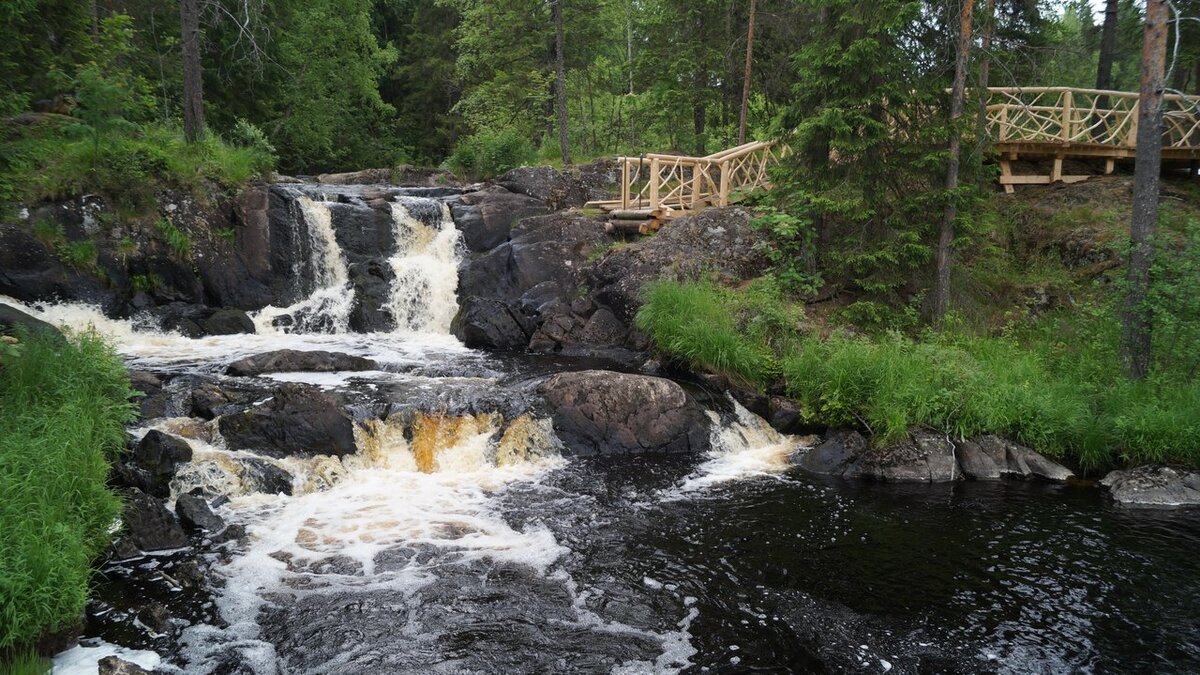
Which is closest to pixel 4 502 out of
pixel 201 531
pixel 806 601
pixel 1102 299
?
pixel 201 531

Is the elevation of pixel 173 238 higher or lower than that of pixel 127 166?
lower

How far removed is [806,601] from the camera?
6.51 meters

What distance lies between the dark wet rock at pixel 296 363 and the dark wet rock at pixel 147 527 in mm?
4840

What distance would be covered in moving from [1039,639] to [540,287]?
42.3 ft

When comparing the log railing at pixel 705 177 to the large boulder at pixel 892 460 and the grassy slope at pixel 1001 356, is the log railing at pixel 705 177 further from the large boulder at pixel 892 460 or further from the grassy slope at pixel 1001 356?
the large boulder at pixel 892 460

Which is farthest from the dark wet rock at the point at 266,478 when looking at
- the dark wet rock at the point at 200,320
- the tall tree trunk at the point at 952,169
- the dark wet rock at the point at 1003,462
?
the tall tree trunk at the point at 952,169

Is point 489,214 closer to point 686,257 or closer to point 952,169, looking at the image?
point 686,257

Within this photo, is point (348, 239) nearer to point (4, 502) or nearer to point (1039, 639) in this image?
point (4, 502)

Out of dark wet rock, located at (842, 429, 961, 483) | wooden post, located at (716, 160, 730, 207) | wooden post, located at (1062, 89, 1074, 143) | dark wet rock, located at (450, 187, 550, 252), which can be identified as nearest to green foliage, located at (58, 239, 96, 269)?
dark wet rock, located at (450, 187, 550, 252)

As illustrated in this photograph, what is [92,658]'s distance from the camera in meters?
5.21

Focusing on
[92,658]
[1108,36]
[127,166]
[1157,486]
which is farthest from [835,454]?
[1108,36]

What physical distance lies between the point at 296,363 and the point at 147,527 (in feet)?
18.6

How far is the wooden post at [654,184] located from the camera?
1712 cm

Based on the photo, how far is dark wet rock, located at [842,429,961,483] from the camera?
9773mm
